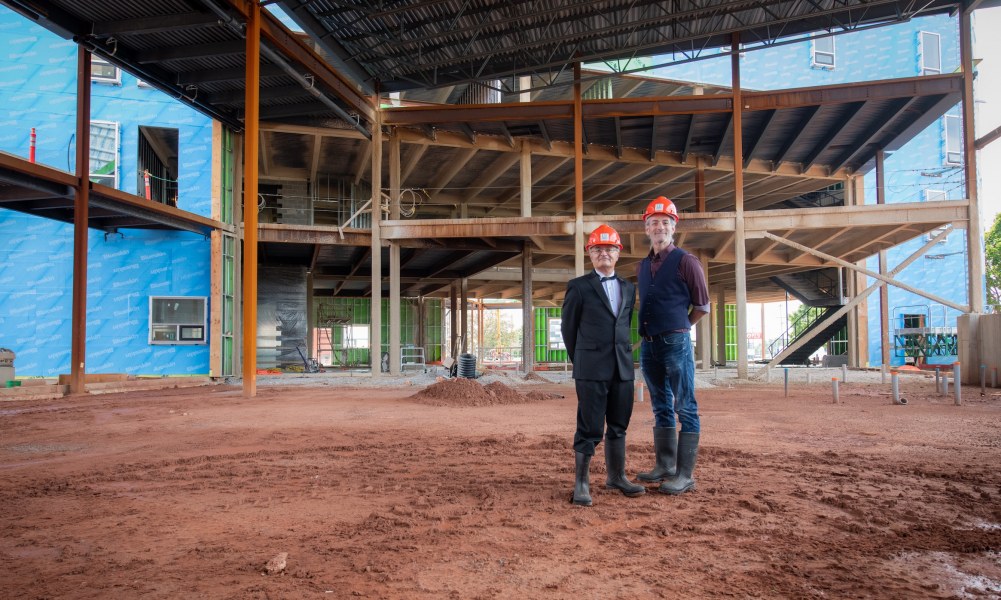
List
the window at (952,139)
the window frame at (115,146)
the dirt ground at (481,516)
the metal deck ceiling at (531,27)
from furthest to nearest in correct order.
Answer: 1. the window at (952,139)
2. the window frame at (115,146)
3. the metal deck ceiling at (531,27)
4. the dirt ground at (481,516)

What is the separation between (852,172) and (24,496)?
27257 mm

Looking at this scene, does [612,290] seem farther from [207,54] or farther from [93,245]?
[93,245]

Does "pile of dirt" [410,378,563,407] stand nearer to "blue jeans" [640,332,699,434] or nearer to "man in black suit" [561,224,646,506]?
"blue jeans" [640,332,699,434]

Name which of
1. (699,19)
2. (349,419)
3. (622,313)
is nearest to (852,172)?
(699,19)

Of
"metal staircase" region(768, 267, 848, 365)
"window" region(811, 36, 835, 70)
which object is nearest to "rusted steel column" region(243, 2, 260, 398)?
"metal staircase" region(768, 267, 848, 365)

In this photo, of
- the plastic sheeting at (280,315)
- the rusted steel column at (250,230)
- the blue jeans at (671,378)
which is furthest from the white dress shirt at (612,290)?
the plastic sheeting at (280,315)

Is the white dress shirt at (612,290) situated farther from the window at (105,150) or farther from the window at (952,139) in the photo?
the window at (952,139)

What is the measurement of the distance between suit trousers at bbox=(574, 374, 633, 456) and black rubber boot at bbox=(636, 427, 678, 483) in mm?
489

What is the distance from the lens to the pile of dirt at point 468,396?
12266mm

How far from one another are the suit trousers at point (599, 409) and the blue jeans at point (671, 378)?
41cm

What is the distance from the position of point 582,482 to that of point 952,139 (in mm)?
35746

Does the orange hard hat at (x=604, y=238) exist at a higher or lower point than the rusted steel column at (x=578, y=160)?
lower

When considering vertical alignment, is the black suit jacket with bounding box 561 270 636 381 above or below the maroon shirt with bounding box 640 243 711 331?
below

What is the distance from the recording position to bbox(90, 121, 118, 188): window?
1942cm
